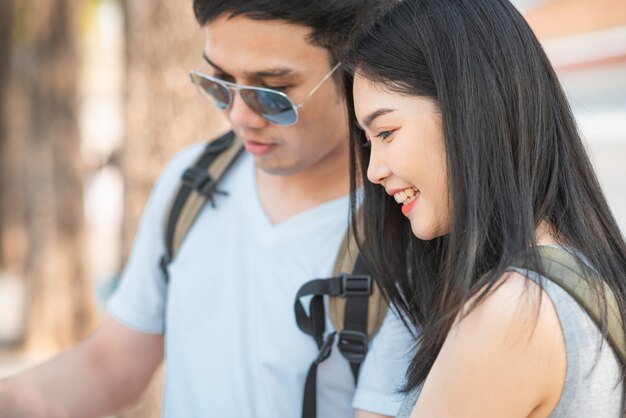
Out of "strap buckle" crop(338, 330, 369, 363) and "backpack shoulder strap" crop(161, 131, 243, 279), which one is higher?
"backpack shoulder strap" crop(161, 131, 243, 279)

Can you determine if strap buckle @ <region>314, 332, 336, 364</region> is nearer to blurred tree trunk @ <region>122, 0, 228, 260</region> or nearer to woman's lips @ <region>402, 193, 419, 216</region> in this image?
woman's lips @ <region>402, 193, 419, 216</region>

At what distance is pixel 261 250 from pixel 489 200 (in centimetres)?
84

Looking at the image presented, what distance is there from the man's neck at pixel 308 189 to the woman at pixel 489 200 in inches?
21.4

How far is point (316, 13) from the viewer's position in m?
2.17

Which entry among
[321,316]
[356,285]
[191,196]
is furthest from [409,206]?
[191,196]

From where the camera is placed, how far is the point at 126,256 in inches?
153

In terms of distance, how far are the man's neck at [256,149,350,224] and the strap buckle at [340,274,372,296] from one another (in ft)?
1.05

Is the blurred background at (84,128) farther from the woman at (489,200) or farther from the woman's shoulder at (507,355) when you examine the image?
the woman's shoulder at (507,355)

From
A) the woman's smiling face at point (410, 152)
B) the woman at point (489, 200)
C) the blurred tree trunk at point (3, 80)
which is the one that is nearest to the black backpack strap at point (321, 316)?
the woman at point (489, 200)

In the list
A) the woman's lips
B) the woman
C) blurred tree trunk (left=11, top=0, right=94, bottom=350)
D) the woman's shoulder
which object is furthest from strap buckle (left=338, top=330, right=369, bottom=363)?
blurred tree trunk (left=11, top=0, right=94, bottom=350)

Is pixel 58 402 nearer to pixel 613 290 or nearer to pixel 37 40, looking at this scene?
pixel 613 290

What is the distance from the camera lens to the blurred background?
12.3 ft

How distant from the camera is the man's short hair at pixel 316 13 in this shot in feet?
7.08

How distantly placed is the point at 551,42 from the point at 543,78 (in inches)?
188
